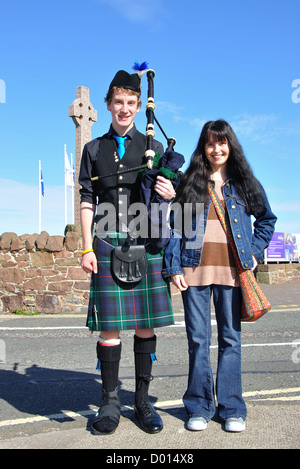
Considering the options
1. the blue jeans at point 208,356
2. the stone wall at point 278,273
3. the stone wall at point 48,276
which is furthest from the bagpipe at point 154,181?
the stone wall at point 278,273

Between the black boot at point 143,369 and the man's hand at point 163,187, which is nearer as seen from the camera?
the man's hand at point 163,187

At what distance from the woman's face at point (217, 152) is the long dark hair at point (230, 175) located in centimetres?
2

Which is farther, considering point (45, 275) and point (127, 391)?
point (45, 275)

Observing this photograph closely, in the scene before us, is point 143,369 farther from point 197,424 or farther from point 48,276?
point 48,276

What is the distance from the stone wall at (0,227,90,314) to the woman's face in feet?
24.3

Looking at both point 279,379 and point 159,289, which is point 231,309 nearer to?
point 159,289

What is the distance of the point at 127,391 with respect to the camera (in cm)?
380

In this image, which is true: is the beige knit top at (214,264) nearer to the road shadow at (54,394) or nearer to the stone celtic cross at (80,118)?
the road shadow at (54,394)

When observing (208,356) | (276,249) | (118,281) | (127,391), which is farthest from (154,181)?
(276,249)

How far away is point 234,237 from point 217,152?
1.96ft

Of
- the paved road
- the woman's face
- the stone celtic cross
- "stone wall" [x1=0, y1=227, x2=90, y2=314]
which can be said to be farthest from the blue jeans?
the stone celtic cross

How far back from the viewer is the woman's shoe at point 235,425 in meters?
2.61
